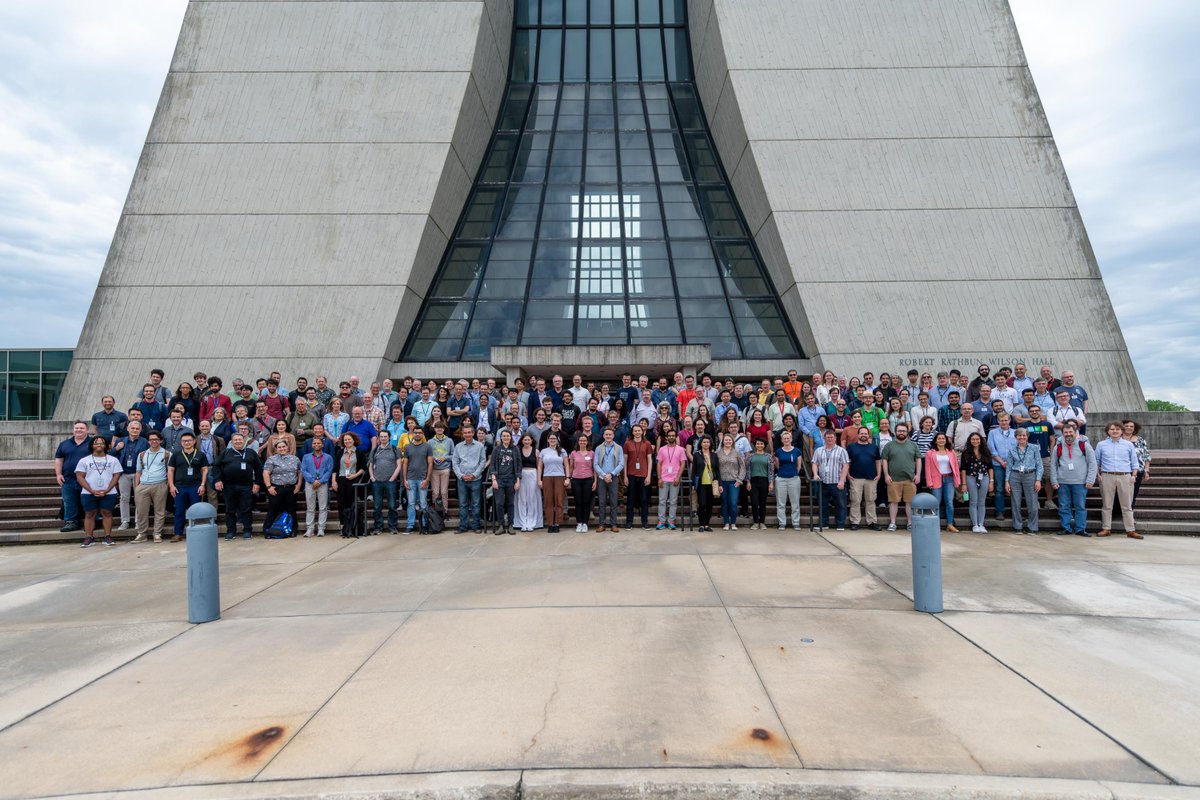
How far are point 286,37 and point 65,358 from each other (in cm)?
1153

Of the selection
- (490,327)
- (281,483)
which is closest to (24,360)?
(490,327)

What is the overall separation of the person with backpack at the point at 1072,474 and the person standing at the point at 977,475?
3.30 feet

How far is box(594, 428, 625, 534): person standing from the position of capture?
9898 millimetres

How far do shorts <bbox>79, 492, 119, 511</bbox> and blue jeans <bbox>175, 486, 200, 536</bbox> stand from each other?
98 centimetres

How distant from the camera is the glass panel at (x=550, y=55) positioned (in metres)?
21.5

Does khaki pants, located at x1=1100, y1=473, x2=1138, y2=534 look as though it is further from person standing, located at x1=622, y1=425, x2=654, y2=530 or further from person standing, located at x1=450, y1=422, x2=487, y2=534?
person standing, located at x1=450, y1=422, x2=487, y2=534

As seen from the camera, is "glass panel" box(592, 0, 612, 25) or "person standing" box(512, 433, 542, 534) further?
"glass panel" box(592, 0, 612, 25)

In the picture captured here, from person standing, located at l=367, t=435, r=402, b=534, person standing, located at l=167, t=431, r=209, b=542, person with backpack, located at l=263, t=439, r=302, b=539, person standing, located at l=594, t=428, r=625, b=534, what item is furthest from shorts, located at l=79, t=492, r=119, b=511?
person standing, located at l=594, t=428, r=625, b=534

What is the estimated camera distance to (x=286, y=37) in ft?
56.7

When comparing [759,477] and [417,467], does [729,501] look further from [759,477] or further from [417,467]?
[417,467]

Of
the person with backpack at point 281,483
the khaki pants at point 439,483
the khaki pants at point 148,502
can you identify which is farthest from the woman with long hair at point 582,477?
the khaki pants at point 148,502

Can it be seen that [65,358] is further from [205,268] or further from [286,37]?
[286,37]

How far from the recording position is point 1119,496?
9422 millimetres

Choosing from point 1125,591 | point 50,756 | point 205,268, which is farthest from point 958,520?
point 205,268
